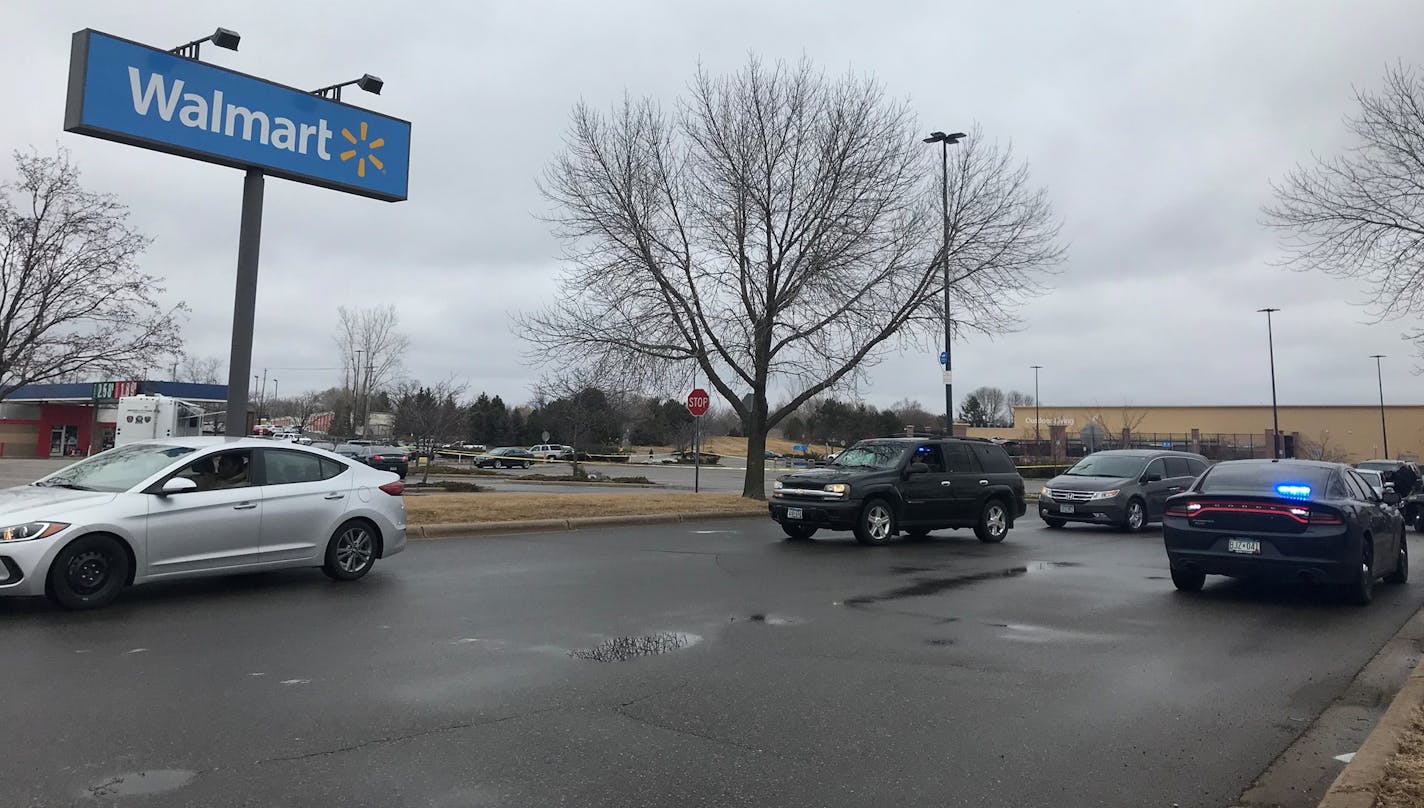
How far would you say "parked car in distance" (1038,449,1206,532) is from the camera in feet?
60.6

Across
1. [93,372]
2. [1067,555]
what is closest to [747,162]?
[1067,555]

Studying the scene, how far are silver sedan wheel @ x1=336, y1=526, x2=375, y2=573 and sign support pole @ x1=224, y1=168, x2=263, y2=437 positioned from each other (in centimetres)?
502

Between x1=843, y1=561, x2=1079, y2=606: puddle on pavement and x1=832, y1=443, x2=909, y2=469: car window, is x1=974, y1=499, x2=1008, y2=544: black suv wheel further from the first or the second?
x1=843, y1=561, x2=1079, y2=606: puddle on pavement

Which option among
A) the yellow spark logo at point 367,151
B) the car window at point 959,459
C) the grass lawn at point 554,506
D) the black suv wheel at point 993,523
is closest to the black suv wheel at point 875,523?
the car window at point 959,459

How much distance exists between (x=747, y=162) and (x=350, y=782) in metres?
17.7

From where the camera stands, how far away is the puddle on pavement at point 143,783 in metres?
4.04

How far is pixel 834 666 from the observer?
6.61m

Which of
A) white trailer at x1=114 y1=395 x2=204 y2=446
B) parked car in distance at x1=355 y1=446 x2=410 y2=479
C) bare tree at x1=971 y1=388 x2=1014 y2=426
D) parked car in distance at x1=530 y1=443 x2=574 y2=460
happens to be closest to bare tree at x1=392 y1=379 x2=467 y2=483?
parked car in distance at x1=355 y1=446 x2=410 y2=479

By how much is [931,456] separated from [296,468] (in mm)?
9768

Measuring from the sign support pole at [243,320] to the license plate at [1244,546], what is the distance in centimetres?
1297

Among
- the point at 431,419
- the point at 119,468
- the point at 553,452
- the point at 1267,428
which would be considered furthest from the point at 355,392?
the point at 1267,428

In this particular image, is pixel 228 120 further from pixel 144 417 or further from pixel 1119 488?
pixel 144 417

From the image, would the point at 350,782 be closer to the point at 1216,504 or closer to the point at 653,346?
the point at 1216,504

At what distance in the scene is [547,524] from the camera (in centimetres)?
1558
